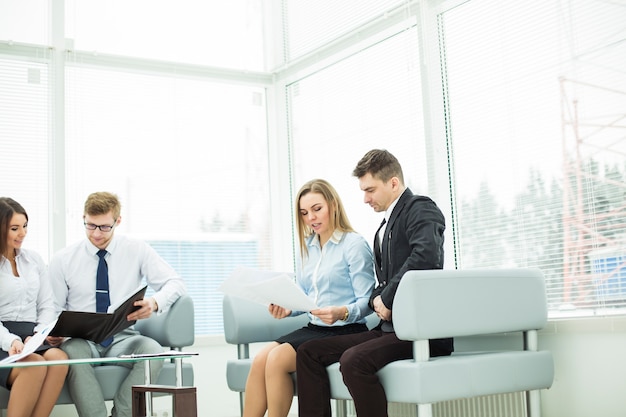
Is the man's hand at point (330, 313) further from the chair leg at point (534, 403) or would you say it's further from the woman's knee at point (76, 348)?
the woman's knee at point (76, 348)

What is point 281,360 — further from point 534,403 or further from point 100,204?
point 100,204

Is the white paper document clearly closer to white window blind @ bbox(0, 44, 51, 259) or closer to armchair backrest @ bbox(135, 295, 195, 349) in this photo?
armchair backrest @ bbox(135, 295, 195, 349)

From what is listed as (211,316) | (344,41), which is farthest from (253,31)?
(211,316)

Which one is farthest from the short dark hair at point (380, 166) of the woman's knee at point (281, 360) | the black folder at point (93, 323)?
the black folder at point (93, 323)

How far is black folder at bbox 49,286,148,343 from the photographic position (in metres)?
3.04

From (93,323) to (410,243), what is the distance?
1354 millimetres

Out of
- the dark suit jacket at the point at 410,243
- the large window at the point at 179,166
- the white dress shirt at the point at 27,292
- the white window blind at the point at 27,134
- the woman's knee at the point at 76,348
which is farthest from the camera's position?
the large window at the point at 179,166

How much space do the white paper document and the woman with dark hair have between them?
84cm

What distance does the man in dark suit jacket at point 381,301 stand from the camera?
110 inches

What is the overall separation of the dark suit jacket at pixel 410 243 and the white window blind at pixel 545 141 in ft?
2.22

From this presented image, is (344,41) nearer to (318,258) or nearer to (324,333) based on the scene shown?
(318,258)

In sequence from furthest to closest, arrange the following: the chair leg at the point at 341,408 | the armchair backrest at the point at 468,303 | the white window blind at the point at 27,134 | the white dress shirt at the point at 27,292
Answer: the white window blind at the point at 27,134 → the chair leg at the point at 341,408 → the white dress shirt at the point at 27,292 → the armchair backrest at the point at 468,303

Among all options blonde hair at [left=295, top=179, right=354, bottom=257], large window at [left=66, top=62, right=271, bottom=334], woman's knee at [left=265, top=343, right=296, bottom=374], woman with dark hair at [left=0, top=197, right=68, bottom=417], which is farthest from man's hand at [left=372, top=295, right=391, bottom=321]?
large window at [left=66, top=62, right=271, bottom=334]

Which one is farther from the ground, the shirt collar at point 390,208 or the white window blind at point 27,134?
the white window blind at point 27,134
